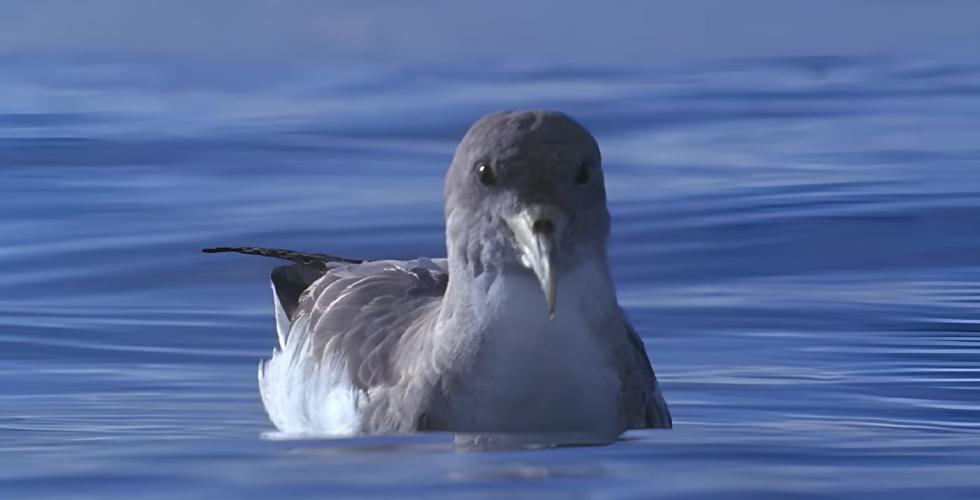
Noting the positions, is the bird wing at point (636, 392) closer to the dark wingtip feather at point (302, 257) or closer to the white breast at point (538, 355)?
the white breast at point (538, 355)

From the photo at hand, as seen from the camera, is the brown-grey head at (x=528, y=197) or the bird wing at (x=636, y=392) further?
the bird wing at (x=636, y=392)

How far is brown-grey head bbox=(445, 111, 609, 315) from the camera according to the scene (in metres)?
9.17

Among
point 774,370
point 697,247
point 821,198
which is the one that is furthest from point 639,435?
point 821,198

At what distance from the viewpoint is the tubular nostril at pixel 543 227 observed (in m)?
9.12

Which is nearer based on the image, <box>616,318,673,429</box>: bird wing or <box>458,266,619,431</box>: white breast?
<box>458,266,619,431</box>: white breast

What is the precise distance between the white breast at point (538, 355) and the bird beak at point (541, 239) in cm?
14

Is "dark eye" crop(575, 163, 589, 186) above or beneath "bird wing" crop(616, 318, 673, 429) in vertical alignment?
above

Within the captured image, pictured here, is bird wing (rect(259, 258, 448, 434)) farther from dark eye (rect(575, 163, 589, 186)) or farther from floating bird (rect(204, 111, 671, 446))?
dark eye (rect(575, 163, 589, 186))

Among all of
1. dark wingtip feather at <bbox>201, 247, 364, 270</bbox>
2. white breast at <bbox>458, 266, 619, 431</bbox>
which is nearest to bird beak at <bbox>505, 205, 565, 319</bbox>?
white breast at <bbox>458, 266, 619, 431</bbox>

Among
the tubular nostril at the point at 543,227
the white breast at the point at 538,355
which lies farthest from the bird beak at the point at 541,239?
the white breast at the point at 538,355

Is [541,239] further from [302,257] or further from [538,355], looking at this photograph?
[302,257]

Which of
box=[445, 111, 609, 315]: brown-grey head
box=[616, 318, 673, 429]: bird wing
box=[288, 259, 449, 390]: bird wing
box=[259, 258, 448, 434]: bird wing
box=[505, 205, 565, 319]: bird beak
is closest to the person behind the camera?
box=[505, 205, 565, 319]: bird beak

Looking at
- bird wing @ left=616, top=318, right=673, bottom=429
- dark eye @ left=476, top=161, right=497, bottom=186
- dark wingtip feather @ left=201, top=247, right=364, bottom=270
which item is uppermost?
dark eye @ left=476, top=161, right=497, bottom=186

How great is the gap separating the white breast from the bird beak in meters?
0.14
